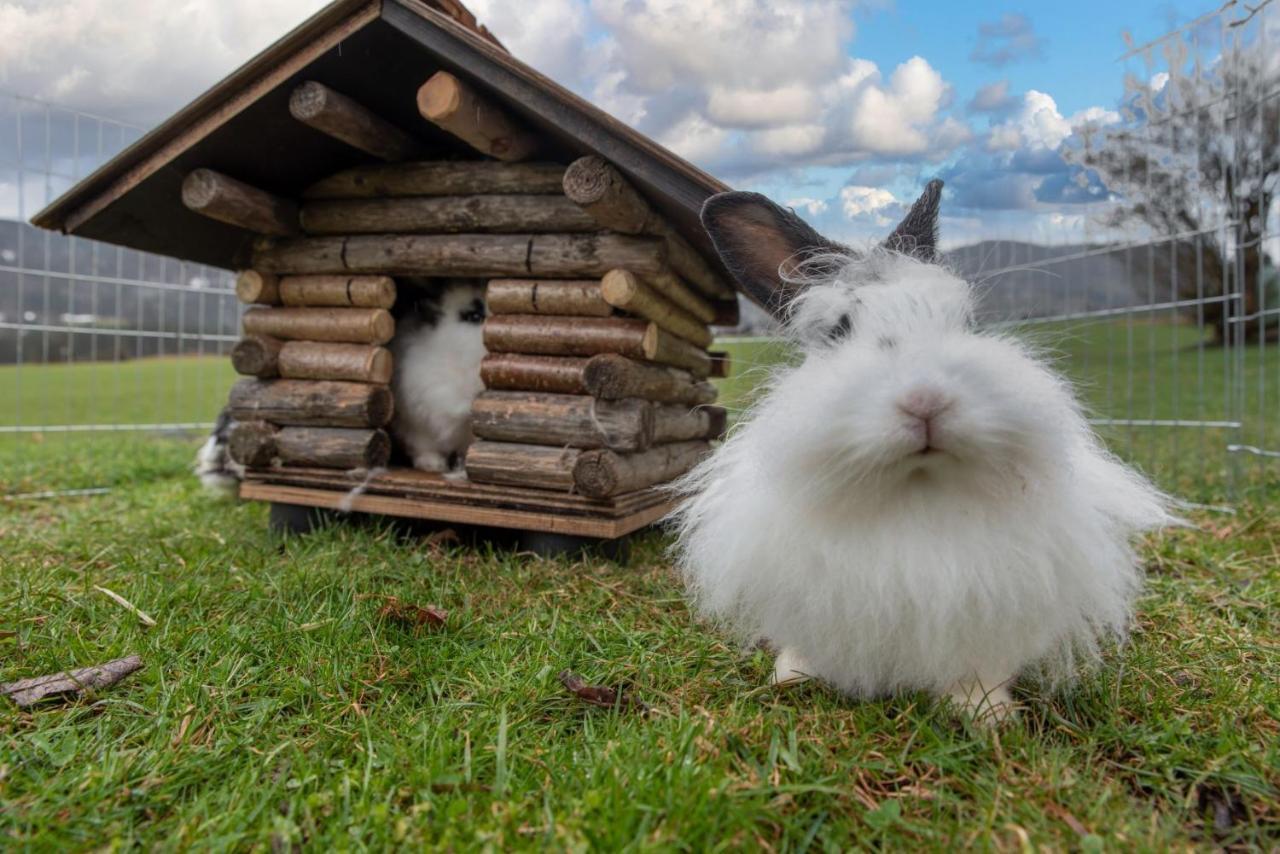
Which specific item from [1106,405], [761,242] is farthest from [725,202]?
[1106,405]

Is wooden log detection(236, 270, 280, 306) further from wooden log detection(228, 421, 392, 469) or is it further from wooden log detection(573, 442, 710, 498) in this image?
wooden log detection(573, 442, 710, 498)

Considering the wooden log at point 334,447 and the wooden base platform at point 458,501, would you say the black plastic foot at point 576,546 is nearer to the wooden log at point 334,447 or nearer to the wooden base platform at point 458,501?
the wooden base platform at point 458,501

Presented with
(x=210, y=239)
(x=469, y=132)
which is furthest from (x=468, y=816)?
(x=210, y=239)

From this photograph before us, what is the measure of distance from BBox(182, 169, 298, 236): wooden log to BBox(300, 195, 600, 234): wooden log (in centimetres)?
17

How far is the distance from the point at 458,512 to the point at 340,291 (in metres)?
1.27

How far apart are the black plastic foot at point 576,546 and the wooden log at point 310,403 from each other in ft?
3.35

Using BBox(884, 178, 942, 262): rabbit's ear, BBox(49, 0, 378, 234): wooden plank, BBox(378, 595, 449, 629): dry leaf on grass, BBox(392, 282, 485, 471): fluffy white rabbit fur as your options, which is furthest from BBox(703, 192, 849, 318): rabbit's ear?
BBox(392, 282, 485, 471): fluffy white rabbit fur

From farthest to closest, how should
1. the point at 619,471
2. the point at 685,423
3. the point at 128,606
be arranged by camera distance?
the point at 685,423, the point at 619,471, the point at 128,606

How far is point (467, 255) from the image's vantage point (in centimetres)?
388

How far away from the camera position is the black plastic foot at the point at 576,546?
3725 millimetres

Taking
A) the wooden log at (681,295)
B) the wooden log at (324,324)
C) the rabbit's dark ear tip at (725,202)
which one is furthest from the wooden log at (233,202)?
the rabbit's dark ear tip at (725,202)

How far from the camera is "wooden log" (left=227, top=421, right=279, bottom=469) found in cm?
421

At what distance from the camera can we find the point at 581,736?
1930 mm

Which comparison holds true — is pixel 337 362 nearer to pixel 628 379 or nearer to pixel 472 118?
pixel 472 118
